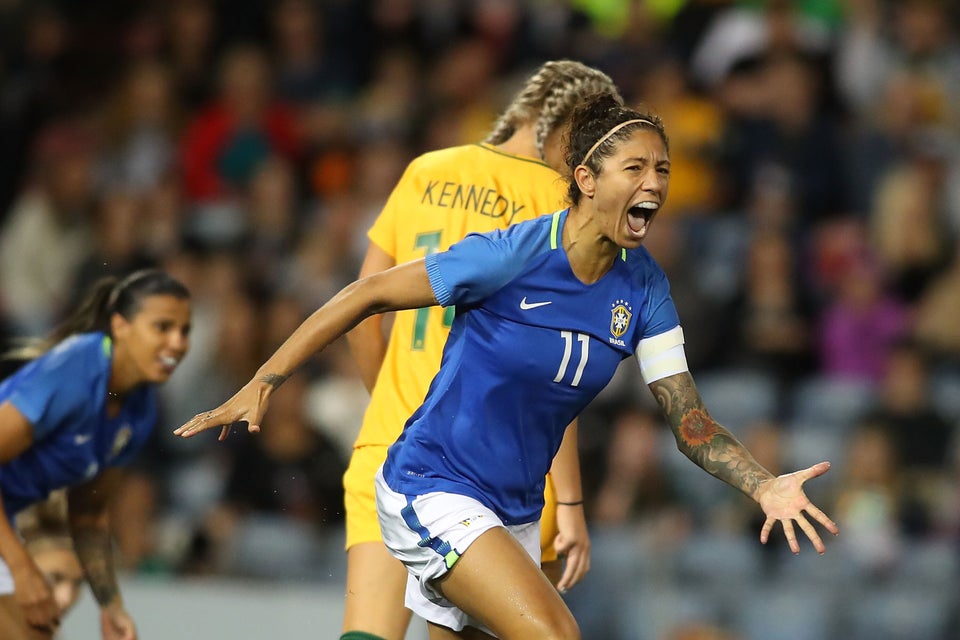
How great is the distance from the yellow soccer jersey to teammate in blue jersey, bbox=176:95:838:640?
1.77 feet

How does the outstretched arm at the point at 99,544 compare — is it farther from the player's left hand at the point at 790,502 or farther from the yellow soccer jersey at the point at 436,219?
the player's left hand at the point at 790,502

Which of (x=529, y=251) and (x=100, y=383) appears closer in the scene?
(x=529, y=251)

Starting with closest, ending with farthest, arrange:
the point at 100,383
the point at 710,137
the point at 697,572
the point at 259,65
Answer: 1. the point at 100,383
2. the point at 697,572
3. the point at 710,137
4. the point at 259,65

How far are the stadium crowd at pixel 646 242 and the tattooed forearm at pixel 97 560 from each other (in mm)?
2615

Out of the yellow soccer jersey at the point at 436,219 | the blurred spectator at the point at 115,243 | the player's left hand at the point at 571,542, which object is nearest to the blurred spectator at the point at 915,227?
the player's left hand at the point at 571,542

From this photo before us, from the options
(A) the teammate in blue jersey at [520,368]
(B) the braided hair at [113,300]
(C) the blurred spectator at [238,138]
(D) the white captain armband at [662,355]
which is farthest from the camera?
(C) the blurred spectator at [238,138]

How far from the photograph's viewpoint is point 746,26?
33.5ft

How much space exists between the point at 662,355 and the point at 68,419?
2.26m

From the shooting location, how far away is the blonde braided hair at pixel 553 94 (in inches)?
191

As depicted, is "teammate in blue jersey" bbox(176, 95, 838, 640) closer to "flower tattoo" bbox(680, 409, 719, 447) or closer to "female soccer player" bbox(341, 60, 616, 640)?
"flower tattoo" bbox(680, 409, 719, 447)

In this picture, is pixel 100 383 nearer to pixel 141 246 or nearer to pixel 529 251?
pixel 529 251

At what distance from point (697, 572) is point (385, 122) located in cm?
423

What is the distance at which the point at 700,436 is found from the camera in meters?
4.23

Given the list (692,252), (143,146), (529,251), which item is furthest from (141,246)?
(529,251)
